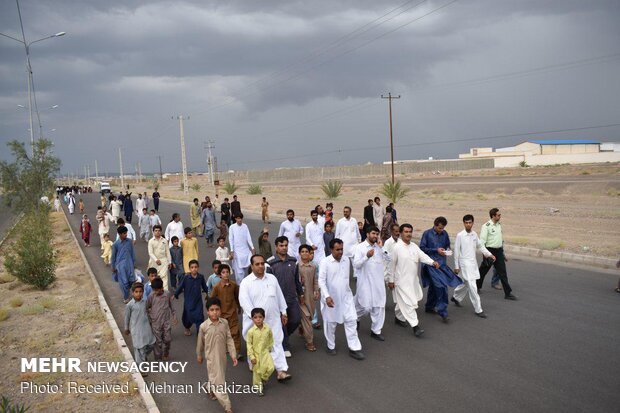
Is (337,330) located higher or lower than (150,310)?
lower

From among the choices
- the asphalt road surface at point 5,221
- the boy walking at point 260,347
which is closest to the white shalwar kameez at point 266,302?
the boy walking at point 260,347

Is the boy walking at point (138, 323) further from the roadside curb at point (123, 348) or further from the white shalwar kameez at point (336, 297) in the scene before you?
the white shalwar kameez at point (336, 297)

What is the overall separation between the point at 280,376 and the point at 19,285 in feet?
33.0

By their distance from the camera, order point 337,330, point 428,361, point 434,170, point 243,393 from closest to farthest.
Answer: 1. point 243,393
2. point 428,361
3. point 337,330
4. point 434,170

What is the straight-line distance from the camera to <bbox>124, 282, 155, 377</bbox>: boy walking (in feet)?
19.5

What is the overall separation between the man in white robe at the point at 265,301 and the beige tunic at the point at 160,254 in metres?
3.96

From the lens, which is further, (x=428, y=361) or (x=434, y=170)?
(x=434, y=170)

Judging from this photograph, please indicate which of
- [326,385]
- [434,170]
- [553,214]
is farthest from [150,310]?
[434,170]

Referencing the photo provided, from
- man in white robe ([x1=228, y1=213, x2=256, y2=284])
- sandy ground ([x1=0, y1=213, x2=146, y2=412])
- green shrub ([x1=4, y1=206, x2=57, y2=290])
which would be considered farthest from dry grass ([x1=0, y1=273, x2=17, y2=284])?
man in white robe ([x1=228, y1=213, x2=256, y2=284])

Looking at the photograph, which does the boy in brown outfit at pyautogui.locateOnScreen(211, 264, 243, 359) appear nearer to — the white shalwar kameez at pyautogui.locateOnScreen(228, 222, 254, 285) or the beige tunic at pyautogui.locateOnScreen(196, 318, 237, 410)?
the beige tunic at pyautogui.locateOnScreen(196, 318, 237, 410)

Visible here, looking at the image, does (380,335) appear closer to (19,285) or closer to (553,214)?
(19,285)

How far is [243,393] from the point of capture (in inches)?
211

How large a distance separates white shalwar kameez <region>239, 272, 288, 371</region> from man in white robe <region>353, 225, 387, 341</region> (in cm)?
153

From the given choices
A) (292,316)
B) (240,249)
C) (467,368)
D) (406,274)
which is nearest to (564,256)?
(406,274)
